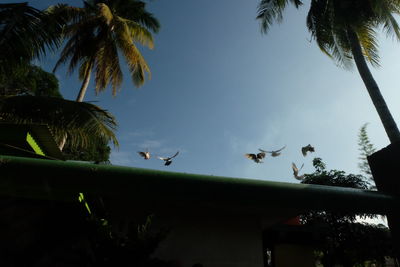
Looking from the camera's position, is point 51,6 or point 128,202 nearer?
point 128,202

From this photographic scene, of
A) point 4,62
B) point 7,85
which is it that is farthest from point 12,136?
point 7,85

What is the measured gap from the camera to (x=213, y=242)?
16.6ft

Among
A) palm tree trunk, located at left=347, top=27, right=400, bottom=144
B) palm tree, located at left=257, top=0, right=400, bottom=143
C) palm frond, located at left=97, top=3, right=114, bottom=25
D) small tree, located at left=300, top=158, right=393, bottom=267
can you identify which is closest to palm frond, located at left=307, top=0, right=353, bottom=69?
palm tree, located at left=257, top=0, right=400, bottom=143

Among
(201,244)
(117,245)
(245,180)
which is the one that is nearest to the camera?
(245,180)

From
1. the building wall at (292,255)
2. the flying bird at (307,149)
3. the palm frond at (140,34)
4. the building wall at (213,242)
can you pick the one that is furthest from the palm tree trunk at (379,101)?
the palm frond at (140,34)

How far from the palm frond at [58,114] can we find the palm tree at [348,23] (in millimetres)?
5693

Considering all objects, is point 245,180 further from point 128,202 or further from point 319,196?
point 128,202

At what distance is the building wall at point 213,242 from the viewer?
4816 millimetres

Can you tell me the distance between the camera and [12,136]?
3590mm

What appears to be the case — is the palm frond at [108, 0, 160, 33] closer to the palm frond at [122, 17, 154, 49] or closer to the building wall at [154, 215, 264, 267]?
the palm frond at [122, 17, 154, 49]

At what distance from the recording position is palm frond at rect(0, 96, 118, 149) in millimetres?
5918

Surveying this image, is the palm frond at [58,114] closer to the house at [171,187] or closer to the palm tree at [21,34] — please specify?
the palm tree at [21,34]

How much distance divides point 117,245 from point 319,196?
2.54 m

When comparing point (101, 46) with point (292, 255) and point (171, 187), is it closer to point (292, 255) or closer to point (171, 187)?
point (292, 255)
